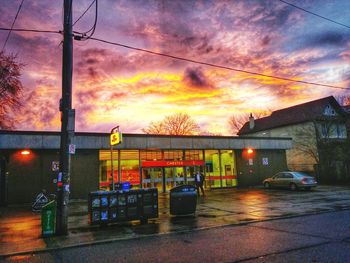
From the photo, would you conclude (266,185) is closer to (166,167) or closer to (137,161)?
(166,167)

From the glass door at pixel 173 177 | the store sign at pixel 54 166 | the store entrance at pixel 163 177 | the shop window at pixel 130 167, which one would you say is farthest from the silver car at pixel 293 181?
the store sign at pixel 54 166

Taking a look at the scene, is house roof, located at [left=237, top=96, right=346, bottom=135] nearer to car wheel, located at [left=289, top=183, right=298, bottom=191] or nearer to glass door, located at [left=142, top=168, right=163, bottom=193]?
car wheel, located at [left=289, top=183, right=298, bottom=191]

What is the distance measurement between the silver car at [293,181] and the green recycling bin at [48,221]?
1956cm

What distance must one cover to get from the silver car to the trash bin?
13988mm

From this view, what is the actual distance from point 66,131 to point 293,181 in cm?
1942

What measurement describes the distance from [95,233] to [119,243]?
1.76 metres

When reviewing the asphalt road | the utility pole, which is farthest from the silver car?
the utility pole

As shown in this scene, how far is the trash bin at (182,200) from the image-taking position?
13.2 metres

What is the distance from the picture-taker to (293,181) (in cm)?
2466

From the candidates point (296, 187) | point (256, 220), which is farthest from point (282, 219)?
point (296, 187)

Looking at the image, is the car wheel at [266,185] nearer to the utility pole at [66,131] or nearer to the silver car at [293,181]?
the silver car at [293,181]

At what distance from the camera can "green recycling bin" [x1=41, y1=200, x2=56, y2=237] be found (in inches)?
394

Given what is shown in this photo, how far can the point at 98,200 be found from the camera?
11.3m

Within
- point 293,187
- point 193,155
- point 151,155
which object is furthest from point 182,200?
point 293,187
